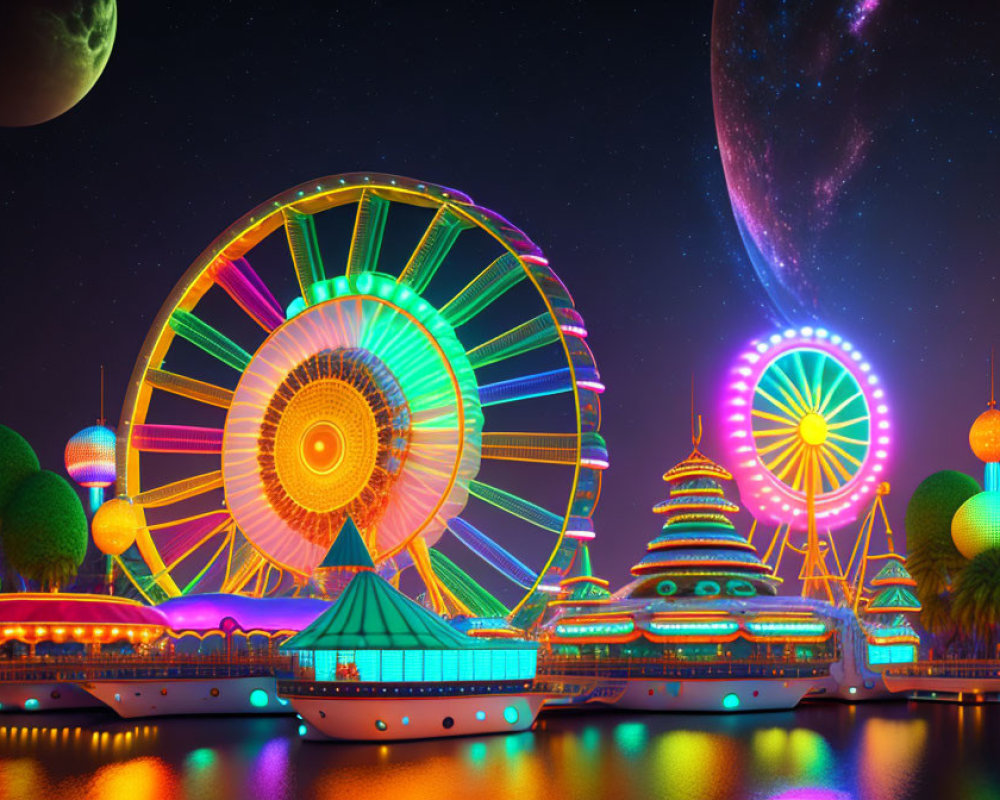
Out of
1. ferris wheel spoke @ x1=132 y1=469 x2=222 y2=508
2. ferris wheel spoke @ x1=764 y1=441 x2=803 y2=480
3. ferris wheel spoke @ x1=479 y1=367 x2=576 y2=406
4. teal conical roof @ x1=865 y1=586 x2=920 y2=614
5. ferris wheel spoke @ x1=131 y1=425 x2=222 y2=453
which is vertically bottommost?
teal conical roof @ x1=865 y1=586 x2=920 y2=614

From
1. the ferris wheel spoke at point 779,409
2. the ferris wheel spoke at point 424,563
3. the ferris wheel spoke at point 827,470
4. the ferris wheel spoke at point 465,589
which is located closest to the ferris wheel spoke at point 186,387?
the ferris wheel spoke at point 424,563

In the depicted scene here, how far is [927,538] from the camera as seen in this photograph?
5906 centimetres

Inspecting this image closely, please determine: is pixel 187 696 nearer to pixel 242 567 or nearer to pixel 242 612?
pixel 242 612

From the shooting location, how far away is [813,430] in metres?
51.0

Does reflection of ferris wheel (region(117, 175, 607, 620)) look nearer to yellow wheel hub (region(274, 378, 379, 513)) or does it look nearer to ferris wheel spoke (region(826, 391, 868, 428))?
yellow wheel hub (region(274, 378, 379, 513))

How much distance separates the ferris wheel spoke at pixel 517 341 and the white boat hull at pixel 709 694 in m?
12.5

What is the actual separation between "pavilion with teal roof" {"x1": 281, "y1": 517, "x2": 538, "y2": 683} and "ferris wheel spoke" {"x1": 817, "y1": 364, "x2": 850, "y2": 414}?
24.7m

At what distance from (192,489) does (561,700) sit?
19.8 m

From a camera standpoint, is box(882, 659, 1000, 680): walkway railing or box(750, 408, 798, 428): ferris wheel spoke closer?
box(882, 659, 1000, 680): walkway railing

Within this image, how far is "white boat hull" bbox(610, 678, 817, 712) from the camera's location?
3866cm

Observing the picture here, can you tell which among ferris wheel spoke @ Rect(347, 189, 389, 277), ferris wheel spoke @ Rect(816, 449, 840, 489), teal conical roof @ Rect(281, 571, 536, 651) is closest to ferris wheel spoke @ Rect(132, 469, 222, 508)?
ferris wheel spoke @ Rect(347, 189, 389, 277)

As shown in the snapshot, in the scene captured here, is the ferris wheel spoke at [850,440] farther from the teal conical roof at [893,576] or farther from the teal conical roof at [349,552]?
the teal conical roof at [349,552]

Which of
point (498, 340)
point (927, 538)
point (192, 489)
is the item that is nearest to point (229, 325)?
point (192, 489)

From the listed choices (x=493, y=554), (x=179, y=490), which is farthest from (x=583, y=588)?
(x=179, y=490)
